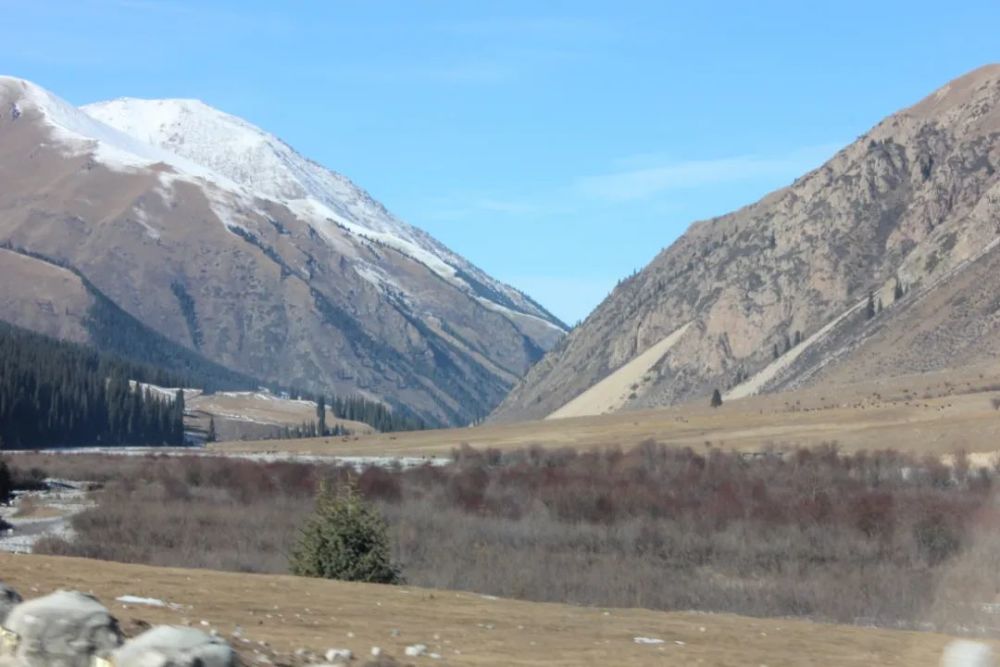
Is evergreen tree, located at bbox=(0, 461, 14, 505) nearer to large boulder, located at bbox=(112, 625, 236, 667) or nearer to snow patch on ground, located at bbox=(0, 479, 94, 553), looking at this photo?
snow patch on ground, located at bbox=(0, 479, 94, 553)

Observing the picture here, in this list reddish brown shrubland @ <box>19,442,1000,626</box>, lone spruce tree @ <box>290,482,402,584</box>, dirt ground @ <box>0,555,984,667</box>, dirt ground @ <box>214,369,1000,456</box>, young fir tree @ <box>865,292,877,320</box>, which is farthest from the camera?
young fir tree @ <box>865,292,877,320</box>

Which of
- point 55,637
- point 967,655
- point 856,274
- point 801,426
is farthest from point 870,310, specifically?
point 55,637

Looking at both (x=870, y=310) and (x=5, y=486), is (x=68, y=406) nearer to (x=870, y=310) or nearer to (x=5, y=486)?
(x=870, y=310)

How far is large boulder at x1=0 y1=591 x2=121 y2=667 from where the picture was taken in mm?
14891

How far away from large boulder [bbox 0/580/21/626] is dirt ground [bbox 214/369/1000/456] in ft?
217

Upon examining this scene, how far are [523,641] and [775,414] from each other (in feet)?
295

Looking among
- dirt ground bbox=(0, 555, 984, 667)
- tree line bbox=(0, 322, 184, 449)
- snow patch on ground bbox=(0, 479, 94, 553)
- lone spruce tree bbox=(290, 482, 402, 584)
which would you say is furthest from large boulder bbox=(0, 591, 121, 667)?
tree line bbox=(0, 322, 184, 449)

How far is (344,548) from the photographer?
3158 cm

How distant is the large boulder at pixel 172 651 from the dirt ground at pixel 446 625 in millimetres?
2906

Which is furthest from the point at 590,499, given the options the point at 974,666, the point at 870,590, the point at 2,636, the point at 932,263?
the point at 932,263

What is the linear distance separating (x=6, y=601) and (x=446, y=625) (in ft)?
26.4

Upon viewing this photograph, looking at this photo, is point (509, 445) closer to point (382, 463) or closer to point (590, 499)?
point (382, 463)

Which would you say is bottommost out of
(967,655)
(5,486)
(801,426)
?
(967,655)

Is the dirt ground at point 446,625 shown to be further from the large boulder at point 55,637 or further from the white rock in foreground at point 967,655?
the large boulder at point 55,637
